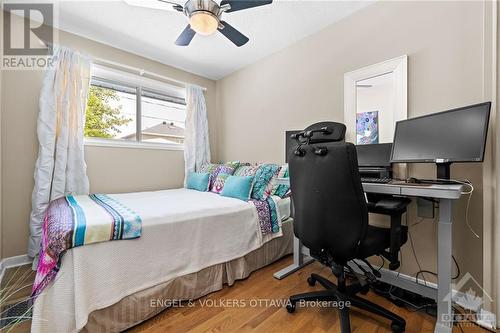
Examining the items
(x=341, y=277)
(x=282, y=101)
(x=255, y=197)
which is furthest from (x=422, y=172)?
(x=282, y=101)

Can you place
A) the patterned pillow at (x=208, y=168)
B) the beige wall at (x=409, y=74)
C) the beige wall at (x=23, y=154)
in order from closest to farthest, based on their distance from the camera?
the beige wall at (x=409, y=74), the beige wall at (x=23, y=154), the patterned pillow at (x=208, y=168)

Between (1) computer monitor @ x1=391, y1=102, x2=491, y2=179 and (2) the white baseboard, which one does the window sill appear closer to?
(2) the white baseboard

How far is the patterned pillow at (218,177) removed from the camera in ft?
8.99

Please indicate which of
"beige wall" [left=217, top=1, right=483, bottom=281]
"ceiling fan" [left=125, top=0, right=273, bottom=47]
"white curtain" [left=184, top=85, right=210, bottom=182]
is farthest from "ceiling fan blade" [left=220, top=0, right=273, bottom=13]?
"white curtain" [left=184, top=85, right=210, bottom=182]

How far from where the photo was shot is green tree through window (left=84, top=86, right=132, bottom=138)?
2.77 metres

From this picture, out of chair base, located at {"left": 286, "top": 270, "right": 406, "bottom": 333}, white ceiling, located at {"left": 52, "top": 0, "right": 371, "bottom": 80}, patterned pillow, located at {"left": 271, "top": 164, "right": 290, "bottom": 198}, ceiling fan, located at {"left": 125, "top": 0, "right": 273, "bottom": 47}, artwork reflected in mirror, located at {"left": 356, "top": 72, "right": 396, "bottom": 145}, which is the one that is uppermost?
white ceiling, located at {"left": 52, "top": 0, "right": 371, "bottom": 80}

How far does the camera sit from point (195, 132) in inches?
137

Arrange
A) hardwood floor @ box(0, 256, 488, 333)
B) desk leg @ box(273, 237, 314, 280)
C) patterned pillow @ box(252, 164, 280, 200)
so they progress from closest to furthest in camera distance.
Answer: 1. hardwood floor @ box(0, 256, 488, 333)
2. desk leg @ box(273, 237, 314, 280)
3. patterned pillow @ box(252, 164, 280, 200)

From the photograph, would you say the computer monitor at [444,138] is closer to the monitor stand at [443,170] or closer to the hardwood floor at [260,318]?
the monitor stand at [443,170]

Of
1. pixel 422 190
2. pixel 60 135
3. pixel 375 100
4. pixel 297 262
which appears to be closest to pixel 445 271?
pixel 422 190

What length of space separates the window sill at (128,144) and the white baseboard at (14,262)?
1311mm

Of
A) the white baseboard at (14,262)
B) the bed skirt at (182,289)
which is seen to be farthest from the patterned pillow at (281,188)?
the white baseboard at (14,262)

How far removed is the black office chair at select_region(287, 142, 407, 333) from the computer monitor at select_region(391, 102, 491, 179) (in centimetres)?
55

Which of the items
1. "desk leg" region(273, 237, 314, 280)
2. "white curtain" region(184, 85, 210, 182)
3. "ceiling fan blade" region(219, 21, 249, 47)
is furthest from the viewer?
"white curtain" region(184, 85, 210, 182)
